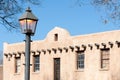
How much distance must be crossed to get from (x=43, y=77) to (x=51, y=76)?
1.08 metres

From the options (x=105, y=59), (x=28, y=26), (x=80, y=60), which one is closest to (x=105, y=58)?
(x=105, y=59)

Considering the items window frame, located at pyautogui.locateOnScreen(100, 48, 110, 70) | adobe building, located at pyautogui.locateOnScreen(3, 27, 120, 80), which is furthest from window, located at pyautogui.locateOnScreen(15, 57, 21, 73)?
window frame, located at pyautogui.locateOnScreen(100, 48, 110, 70)

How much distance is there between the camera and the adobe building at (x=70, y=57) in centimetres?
3141

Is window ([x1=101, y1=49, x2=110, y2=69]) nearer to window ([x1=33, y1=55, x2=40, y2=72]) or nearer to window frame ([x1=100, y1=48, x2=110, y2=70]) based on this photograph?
window frame ([x1=100, y1=48, x2=110, y2=70])

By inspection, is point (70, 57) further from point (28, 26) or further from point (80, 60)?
point (28, 26)

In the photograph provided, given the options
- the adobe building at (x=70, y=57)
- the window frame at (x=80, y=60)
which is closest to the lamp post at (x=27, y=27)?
the adobe building at (x=70, y=57)

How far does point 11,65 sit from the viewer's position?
138ft

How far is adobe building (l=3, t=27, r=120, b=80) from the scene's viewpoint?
31406 millimetres

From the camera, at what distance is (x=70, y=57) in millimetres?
35031

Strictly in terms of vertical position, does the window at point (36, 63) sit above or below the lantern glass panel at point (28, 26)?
below

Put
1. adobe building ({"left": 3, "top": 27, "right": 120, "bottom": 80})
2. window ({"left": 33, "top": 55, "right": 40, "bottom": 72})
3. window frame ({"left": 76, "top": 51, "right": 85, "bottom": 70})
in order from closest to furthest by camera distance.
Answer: adobe building ({"left": 3, "top": 27, "right": 120, "bottom": 80})
window frame ({"left": 76, "top": 51, "right": 85, "bottom": 70})
window ({"left": 33, "top": 55, "right": 40, "bottom": 72})

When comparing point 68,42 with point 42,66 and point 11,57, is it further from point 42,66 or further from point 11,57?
point 11,57

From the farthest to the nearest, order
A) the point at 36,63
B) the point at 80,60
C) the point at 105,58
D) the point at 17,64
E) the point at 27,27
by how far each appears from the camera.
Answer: the point at 17,64
the point at 36,63
the point at 80,60
the point at 105,58
the point at 27,27

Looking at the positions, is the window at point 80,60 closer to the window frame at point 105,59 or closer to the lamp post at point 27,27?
the window frame at point 105,59
